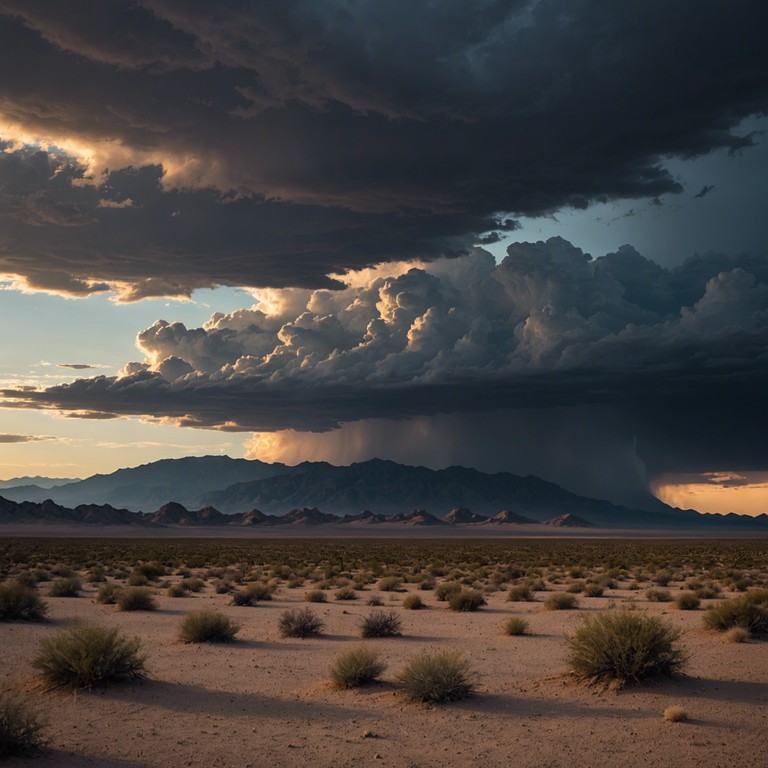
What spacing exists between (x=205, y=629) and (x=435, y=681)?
27.5ft

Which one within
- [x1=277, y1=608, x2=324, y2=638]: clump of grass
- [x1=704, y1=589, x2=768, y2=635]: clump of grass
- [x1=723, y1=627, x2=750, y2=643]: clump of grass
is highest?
[x1=704, y1=589, x2=768, y2=635]: clump of grass

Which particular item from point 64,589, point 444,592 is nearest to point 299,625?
point 444,592

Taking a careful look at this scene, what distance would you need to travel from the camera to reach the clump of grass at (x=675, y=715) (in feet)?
41.6

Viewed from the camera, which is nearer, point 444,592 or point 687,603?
point 687,603

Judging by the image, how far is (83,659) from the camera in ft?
47.9

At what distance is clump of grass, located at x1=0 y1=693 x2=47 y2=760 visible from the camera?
431 inches

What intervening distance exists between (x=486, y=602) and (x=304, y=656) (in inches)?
519

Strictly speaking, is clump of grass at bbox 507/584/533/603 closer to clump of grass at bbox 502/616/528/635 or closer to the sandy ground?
clump of grass at bbox 502/616/528/635

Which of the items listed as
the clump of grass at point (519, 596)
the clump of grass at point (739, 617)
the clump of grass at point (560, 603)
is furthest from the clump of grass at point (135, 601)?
the clump of grass at point (739, 617)

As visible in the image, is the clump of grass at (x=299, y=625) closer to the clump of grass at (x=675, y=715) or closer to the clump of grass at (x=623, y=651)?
the clump of grass at (x=623, y=651)

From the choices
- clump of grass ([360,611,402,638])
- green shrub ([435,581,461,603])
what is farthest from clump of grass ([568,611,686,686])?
green shrub ([435,581,461,603])

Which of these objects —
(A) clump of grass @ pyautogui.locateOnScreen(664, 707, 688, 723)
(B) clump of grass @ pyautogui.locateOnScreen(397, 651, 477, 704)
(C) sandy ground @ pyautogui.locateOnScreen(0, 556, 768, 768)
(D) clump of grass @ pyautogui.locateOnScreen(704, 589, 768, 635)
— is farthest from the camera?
(D) clump of grass @ pyautogui.locateOnScreen(704, 589, 768, 635)

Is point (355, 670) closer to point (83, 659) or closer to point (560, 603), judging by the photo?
point (83, 659)

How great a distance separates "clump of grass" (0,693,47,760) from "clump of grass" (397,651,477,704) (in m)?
5.88
